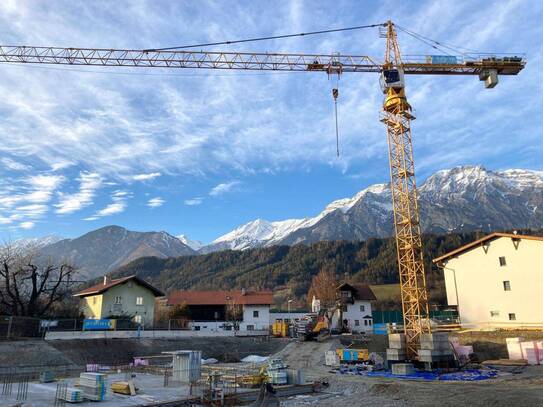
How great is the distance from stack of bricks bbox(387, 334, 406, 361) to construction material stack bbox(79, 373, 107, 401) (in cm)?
2568

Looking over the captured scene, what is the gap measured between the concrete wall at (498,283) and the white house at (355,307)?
564 inches

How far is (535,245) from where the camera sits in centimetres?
A: 4306

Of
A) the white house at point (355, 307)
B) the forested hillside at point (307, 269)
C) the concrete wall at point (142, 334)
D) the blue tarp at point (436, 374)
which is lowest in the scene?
the blue tarp at point (436, 374)

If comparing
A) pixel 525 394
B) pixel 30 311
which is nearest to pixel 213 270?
pixel 30 311

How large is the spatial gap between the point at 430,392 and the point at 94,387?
703 inches

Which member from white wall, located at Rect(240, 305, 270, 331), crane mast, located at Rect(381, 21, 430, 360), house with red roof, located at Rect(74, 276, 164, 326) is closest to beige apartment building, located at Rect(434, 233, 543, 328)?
crane mast, located at Rect(381, 21, 430, 360)

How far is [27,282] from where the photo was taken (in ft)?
194

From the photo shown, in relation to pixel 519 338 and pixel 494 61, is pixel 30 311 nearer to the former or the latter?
pixel 519 338

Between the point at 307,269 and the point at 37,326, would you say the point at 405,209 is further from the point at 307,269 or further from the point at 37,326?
the point at 307,269

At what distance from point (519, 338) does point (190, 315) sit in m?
42.4

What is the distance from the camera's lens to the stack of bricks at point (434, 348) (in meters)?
36.3

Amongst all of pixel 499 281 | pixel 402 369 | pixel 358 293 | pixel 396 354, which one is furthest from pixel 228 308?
pixel 499 281

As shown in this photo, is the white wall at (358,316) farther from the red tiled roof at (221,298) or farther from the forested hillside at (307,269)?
the forested hillside at (307,269)

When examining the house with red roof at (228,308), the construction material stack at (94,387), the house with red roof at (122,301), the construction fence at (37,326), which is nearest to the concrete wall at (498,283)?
the house with red roof at (228,308)
